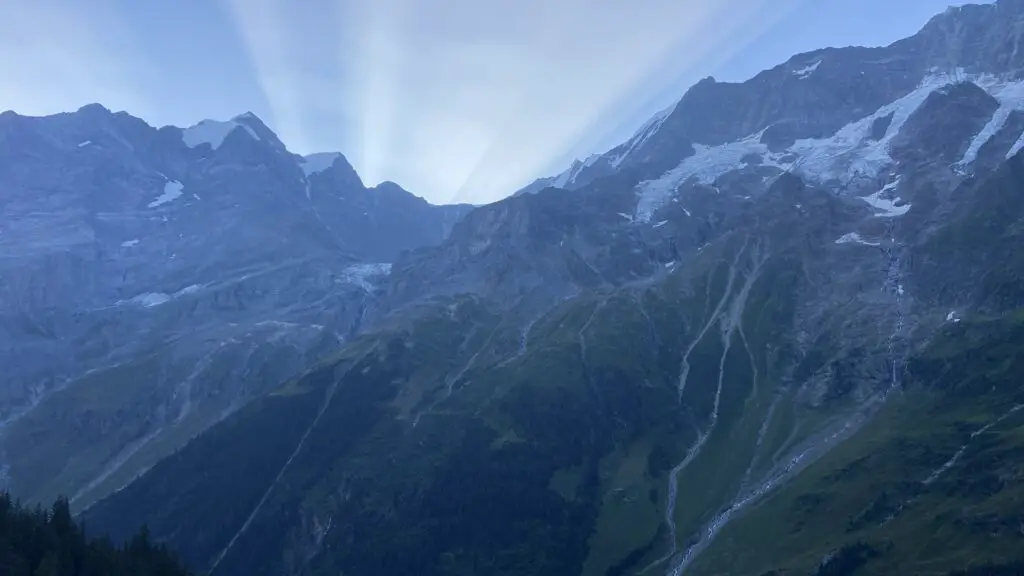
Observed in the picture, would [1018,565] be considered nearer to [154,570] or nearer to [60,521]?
[154,570]

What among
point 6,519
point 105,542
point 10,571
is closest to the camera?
point 10,571

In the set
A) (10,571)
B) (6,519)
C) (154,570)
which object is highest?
(6,519)

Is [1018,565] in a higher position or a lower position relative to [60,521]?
lower

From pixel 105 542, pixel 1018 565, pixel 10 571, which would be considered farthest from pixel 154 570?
pixel 1018 565

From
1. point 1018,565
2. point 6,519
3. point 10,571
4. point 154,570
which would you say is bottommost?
point 1018,565

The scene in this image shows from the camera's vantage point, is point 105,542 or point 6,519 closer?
point 6,519

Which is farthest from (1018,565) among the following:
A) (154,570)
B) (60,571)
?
(60,571)

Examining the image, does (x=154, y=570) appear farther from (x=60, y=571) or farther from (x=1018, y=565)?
(x=1018, y=565)

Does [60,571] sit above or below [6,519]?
below

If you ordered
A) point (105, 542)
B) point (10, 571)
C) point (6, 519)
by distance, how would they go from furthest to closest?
point (105, 542) → point (6, 519) → point (10, 571)
